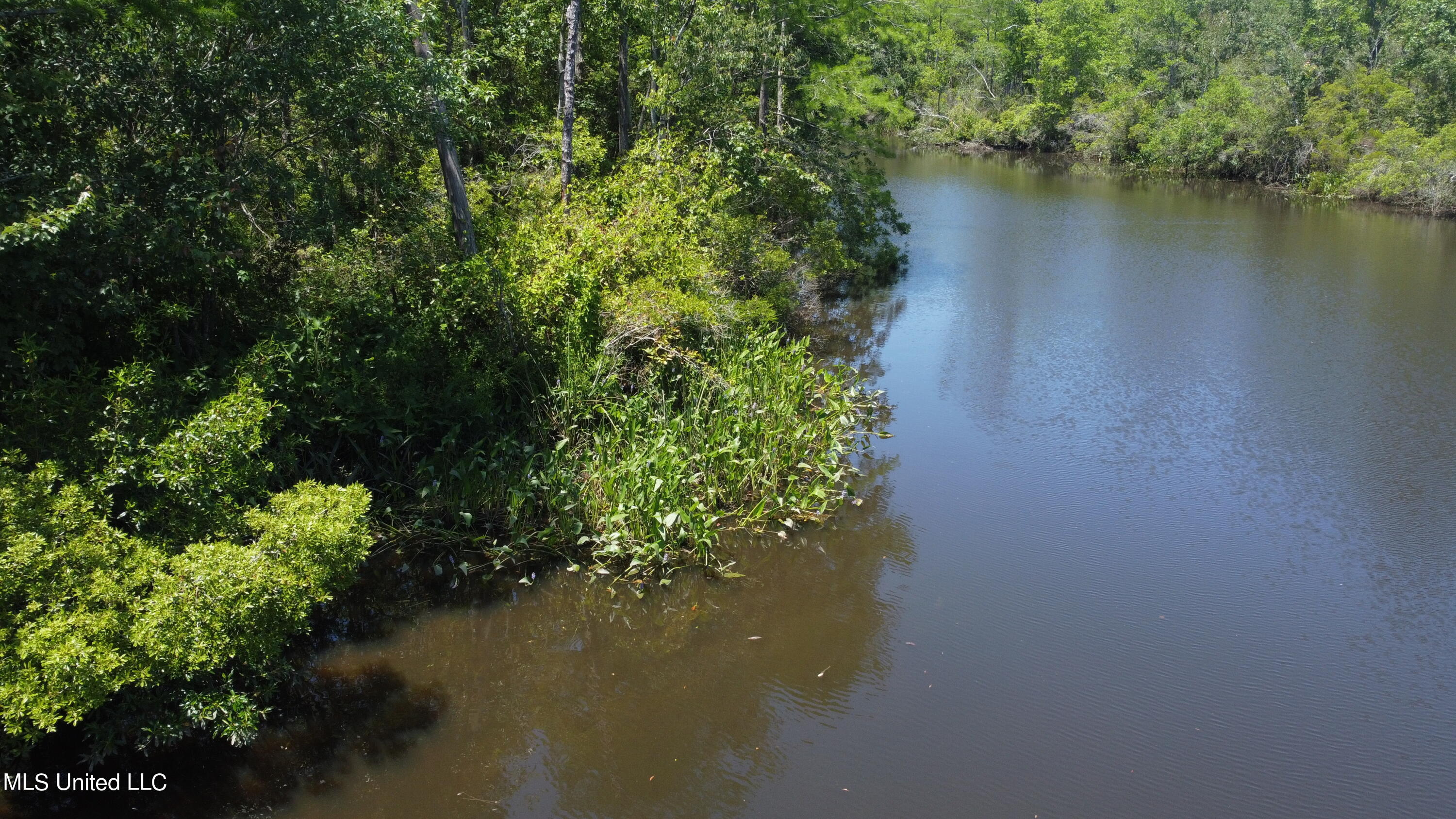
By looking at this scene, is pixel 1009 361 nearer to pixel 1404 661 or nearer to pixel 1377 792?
pixel 1404 661

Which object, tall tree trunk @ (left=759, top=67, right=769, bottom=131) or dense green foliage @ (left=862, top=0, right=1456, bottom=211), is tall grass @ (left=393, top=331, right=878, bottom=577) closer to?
tall tree trunk @ (left=759, top=67, right=769, bottom=131)

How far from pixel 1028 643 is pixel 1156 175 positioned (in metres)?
32.3

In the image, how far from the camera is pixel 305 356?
7.55 meters

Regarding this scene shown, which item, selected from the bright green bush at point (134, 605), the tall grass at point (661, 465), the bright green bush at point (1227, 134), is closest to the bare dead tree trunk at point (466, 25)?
the tall grass at point (661, 465)


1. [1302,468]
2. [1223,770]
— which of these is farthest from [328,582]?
[1302,468]

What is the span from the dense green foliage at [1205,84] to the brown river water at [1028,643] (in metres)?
12.3

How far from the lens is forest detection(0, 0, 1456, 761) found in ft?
17.7

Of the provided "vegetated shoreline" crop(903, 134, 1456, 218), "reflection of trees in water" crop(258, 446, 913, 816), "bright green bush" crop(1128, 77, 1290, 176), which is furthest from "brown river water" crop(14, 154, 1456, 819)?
"bright green bush" crop(1128, 77, 1290, 176)

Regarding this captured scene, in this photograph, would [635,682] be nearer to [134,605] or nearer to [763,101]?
[134,605]

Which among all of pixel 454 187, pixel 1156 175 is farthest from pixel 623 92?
pixel 1156 175

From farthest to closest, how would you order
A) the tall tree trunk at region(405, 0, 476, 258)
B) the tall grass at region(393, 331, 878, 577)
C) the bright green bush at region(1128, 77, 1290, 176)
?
1. the bright green bush at region(1128, 77, 1290, 176)
2. the tall tree trunk at region(405, 0, 476, 258)
3. the tall grass at region(393, 331, 878, 577)

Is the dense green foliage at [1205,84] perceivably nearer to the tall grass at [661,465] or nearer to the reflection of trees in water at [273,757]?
the tall grass at [661,465]

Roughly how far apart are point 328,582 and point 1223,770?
5.64 meters

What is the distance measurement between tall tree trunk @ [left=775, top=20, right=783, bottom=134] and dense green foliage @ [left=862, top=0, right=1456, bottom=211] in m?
3.05
